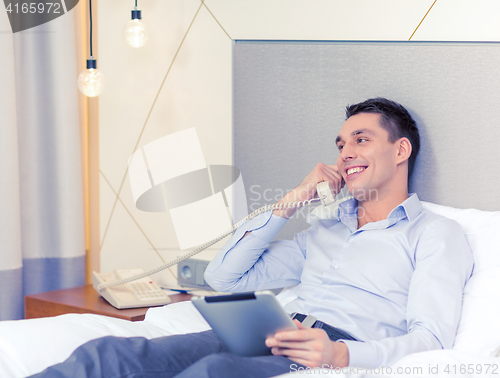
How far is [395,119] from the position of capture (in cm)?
149

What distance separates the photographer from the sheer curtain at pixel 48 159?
2.13 meters

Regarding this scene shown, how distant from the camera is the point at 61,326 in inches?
46.4

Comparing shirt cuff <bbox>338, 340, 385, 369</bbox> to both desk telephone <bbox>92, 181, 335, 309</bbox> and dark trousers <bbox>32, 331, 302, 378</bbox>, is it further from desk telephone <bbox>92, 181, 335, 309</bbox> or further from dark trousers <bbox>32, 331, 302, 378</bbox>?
desk telephone <bbox>92, 181, 335, 309</bbox>

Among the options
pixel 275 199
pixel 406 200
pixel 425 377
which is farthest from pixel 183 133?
pixel 425 377

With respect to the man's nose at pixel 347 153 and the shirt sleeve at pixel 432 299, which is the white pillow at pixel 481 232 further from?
the man's nose at pixel 347 153

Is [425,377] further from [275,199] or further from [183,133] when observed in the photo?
[183,133]

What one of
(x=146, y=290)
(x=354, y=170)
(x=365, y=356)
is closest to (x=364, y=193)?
(x=354, y=170)

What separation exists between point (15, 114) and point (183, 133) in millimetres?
684

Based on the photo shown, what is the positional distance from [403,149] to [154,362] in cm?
94

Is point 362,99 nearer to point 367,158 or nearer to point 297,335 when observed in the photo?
point 367,158

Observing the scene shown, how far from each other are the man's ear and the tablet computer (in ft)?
2.26

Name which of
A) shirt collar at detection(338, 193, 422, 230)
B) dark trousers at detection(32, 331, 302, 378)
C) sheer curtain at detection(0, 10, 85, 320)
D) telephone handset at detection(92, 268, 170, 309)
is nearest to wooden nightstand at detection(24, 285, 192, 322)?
telephone handset at detection(92, 268, 170, 309)

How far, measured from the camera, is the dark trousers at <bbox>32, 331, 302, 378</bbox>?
34.7 inches

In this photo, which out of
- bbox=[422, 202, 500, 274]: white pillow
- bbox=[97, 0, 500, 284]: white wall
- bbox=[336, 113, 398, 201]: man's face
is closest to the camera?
bbox=[422, 202, 500, 274]: white pillow
